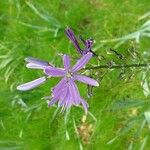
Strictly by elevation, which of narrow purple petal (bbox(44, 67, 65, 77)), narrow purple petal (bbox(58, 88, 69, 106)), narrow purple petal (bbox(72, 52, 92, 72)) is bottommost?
narrow purple petal (bbox(58, 88, 69, 106))

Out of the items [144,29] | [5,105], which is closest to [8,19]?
[5,105]

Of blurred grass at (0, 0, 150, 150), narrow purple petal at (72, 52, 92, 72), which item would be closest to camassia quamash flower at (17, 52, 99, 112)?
narrow purple petal at (72, 52, 92, 72)

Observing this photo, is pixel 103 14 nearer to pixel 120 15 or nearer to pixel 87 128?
pixel 120 15

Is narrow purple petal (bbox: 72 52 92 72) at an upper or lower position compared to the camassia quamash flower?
upper

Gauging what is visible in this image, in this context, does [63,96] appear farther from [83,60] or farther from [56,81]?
[56,81]

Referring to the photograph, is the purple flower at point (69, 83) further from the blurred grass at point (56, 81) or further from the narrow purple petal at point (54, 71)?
the blurred grass at point (56, 81)

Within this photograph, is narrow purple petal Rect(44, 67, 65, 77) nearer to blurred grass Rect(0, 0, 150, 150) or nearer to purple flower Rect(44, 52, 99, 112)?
purple flower Rect(44, 52, 99, 112)

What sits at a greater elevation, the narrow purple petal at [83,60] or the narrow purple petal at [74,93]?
the narrow purple petal at [83,60]

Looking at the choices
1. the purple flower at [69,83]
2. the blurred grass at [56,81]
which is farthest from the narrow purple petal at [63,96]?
the blurred grass at [56,81]
